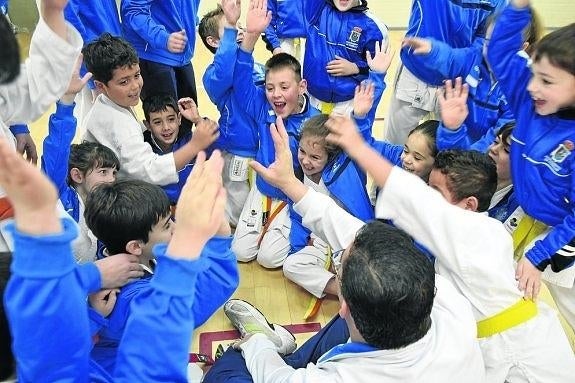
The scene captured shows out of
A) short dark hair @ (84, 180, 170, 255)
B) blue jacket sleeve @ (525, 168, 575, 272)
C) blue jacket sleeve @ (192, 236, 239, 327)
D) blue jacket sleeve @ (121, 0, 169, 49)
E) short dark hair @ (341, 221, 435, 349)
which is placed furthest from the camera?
blue jacket sleeve @ (121, 0, 169, 49)

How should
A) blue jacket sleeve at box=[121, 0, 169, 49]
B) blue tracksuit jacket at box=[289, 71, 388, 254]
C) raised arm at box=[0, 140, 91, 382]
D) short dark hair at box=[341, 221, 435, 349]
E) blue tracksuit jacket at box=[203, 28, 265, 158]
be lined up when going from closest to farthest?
raised arm at box=[0, 140, 91, 382], short dark hair at box=[341, 221, 435, 349], blue tracksuit jacket at box=[289, 71, 388, 254], blue tracksuit jacket at box=[203, 28, 265, 158], blue jacket sleeve at box=[121, 0, 169, 49]

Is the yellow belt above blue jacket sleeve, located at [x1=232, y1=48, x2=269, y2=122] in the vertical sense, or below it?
below

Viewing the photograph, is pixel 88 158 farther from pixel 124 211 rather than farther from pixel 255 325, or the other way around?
pixel 255 325

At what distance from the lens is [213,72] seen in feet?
8.98

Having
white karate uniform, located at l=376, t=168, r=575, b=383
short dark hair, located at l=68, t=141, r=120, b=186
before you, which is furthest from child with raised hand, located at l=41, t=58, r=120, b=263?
white karate uniform, located at l=376, t=168, r=575, b=383

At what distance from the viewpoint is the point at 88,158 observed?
7.45 feet

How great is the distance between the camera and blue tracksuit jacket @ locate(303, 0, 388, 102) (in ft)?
Answer: 9.73

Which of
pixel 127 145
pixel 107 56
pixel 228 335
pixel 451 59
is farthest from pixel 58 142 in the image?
pixel 451 59

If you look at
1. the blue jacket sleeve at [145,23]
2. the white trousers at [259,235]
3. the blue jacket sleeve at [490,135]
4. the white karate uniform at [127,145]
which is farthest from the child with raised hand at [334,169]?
the blue jacket sleeve at [145,23]

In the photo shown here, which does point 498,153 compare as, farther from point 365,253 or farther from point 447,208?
point 365,253

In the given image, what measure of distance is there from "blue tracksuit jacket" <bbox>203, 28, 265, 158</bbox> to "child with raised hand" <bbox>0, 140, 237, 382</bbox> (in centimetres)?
179

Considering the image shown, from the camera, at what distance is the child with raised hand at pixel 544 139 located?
1756 millimetres

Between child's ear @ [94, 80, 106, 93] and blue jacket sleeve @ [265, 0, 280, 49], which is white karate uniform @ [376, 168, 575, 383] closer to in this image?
child's ear @ [94, 80, 106, 93]

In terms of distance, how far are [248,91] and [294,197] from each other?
112 centimetres
